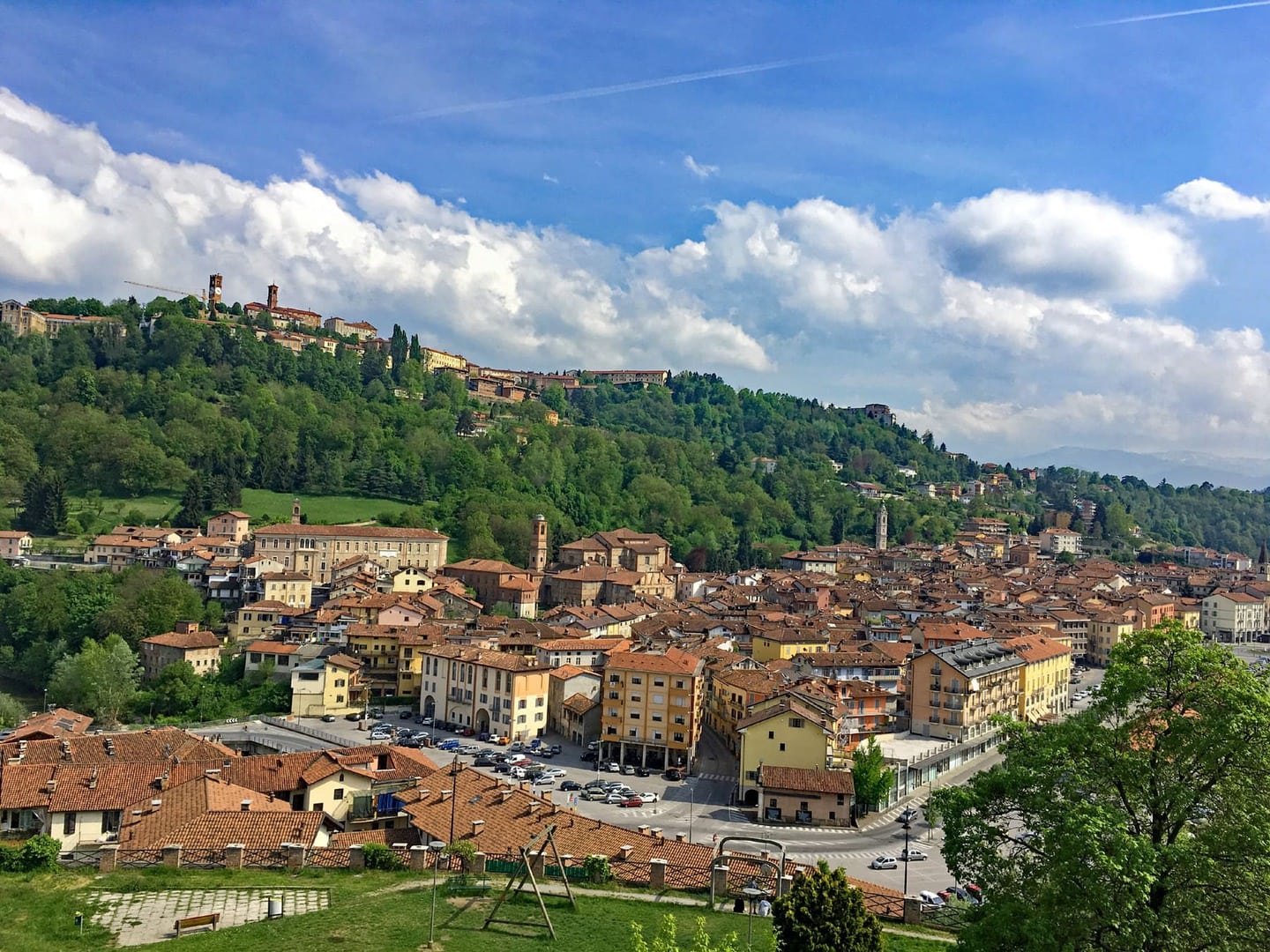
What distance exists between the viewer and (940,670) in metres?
43.6

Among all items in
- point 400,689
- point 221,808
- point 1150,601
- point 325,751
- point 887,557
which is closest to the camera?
point 221,808

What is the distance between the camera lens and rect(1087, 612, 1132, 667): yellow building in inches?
2744

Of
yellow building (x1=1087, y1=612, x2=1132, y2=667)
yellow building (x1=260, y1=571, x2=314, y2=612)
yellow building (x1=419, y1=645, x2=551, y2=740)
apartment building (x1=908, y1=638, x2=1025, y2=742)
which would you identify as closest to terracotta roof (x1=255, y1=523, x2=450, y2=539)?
yellow building (x1=260, y1=571, x2=314, y2=612)

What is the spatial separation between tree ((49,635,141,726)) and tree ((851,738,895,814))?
34.6 m

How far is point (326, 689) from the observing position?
4697cm

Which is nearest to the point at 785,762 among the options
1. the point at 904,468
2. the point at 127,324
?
the point at 127,324

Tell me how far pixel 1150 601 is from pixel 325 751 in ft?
236

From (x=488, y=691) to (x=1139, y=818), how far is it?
1355 inches

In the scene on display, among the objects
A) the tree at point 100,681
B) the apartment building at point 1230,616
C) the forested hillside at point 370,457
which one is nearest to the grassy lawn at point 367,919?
the tree at point 100,681

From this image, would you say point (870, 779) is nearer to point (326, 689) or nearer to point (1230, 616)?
point (326, 689)

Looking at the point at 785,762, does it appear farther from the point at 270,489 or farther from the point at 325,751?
the point at 270,489

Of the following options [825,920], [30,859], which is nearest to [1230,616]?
[825,920]

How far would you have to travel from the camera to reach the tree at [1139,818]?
399 inches

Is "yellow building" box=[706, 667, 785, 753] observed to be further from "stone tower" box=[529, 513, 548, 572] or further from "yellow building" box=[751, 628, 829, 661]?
"stone tower" box=[529, 513, 548, 572]
